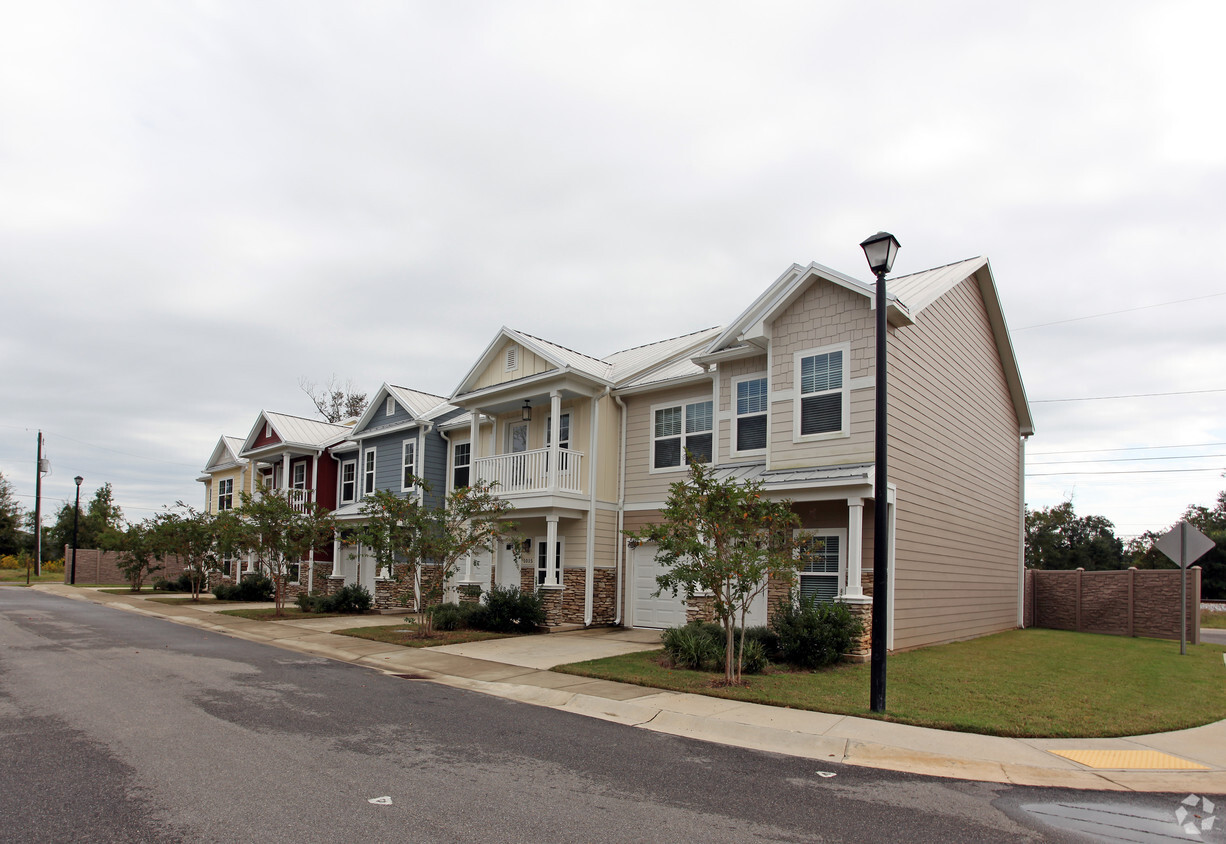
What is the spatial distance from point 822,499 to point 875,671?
5.61 meters

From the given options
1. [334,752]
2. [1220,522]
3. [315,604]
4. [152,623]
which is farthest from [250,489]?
[1220,522]

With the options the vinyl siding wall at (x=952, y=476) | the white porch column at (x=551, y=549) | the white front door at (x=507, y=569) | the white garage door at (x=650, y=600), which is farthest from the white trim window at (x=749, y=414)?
the white front door at (x=507, y=569)

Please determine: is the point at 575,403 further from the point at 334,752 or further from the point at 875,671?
the point at 334,752

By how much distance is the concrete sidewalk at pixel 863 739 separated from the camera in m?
7.40

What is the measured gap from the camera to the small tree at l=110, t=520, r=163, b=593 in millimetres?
32281

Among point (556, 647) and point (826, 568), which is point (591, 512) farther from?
point (826, 568)

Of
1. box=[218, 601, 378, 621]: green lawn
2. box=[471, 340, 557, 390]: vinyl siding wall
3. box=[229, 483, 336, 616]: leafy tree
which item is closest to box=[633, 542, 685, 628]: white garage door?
box=[471, 340, 557, 390]: vinyl siding wall

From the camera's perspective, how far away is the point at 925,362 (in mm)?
16562

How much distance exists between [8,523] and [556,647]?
188ft

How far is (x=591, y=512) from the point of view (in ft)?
65.7

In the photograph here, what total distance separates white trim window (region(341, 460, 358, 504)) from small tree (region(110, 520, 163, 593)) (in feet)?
24.6

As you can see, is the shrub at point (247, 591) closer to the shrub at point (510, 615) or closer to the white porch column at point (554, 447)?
the shrub at point (510, 615)

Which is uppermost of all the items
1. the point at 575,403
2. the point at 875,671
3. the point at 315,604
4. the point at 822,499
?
the point at 575,403

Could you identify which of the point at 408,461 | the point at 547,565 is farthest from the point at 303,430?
the point at 547,565
